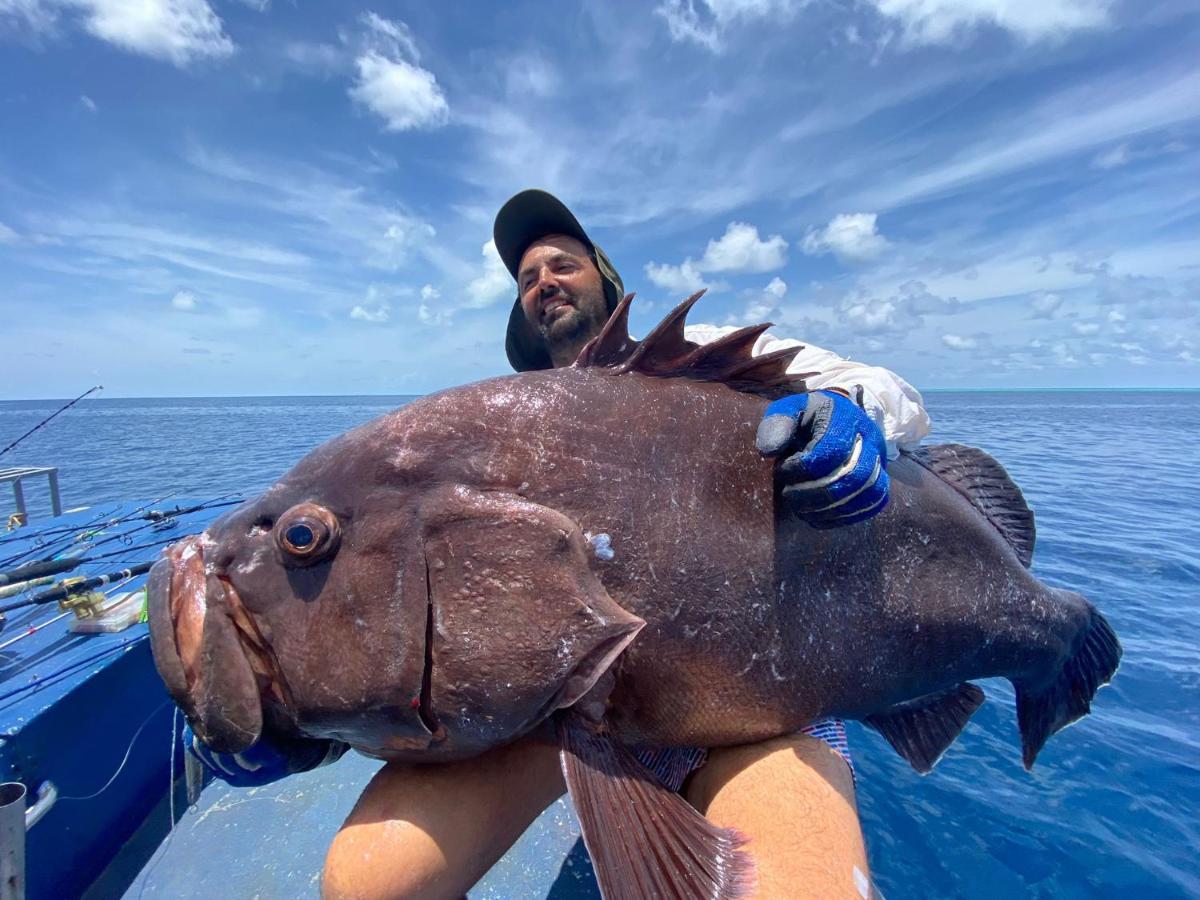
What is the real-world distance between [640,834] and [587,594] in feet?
2.70

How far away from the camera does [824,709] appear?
8.25 ft

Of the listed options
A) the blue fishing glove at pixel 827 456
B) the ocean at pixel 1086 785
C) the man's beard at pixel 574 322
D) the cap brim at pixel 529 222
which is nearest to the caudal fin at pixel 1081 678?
the ocean at pixel 1086 785

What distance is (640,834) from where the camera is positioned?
6.37 ft

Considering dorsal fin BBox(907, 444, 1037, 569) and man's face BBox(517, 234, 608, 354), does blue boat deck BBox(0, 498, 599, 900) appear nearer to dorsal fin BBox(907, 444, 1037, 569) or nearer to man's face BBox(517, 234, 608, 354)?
dorsal fin BBox(907, 444, 1037, 569)

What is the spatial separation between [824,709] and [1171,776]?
4.65 meters

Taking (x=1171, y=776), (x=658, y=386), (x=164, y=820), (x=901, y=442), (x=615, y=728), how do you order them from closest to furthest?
1. (x=615, y=728)
2. (x=658, y=386)
3. (x=901, y=442)
4. (x=164, y=820)
5. (x=1171, y=776)

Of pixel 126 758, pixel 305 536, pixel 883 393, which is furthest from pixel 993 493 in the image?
pixel 126 758

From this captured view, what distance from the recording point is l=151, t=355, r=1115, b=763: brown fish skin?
192 cm

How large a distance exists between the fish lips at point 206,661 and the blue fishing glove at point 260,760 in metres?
0.21

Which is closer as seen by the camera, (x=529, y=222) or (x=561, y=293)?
(x=561, y=293)

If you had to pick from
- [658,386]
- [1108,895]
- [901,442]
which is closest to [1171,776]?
[1108,895]

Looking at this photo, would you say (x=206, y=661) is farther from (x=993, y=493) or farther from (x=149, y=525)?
(x=149, y=525)

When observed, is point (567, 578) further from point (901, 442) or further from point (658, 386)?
point (901, 442)

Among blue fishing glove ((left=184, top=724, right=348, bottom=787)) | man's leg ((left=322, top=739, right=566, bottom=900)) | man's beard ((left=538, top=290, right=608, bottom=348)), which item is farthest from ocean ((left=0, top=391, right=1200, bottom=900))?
man's beard ((left=538, top=290, right=608, bottom=348))
